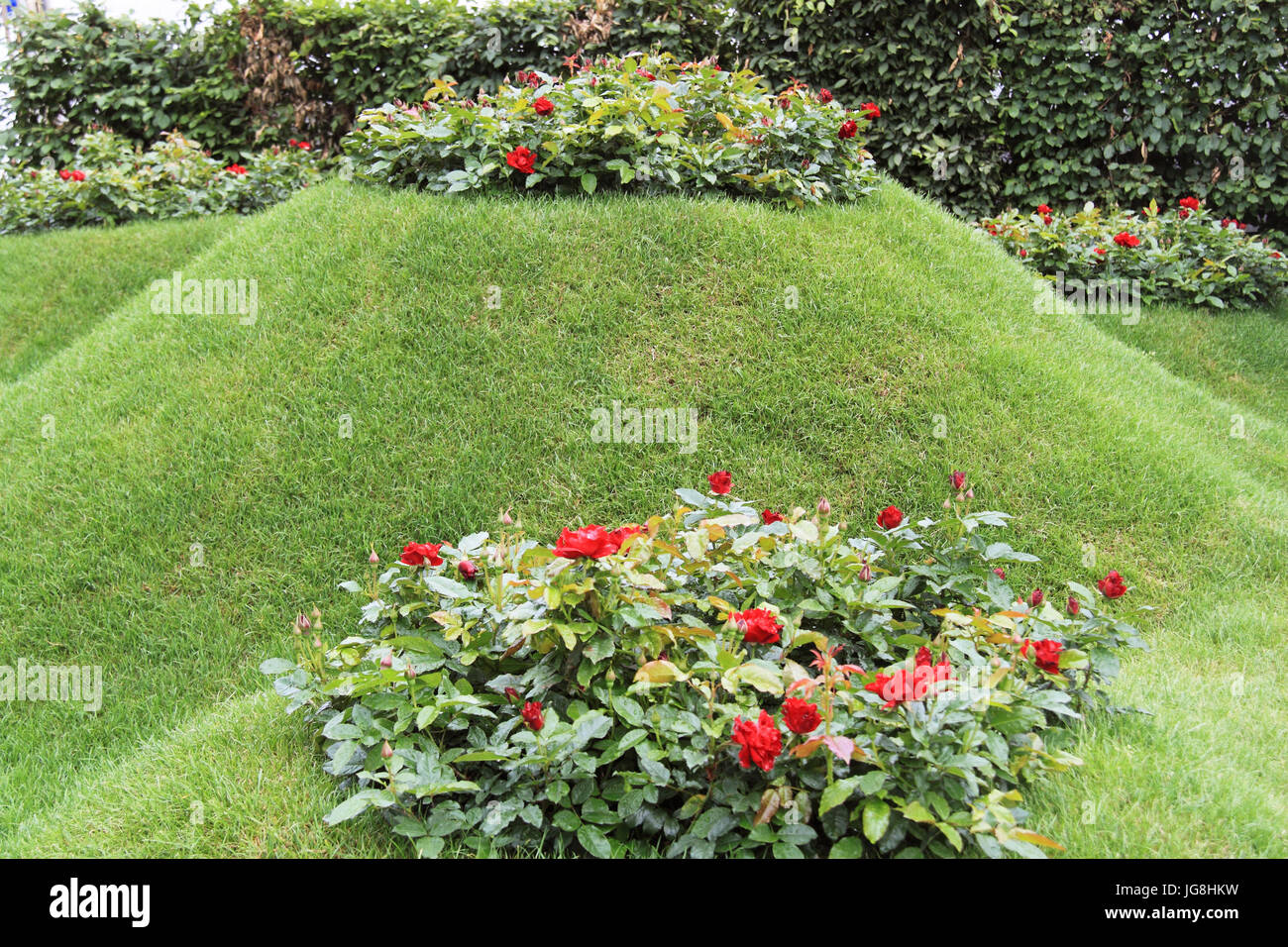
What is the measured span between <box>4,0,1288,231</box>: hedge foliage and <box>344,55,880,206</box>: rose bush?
2130mm

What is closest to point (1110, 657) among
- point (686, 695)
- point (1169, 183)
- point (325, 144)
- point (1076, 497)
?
point (686, 695)

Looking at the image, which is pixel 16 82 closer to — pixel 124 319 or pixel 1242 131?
pixel 124 319

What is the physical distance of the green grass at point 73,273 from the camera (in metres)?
6.19

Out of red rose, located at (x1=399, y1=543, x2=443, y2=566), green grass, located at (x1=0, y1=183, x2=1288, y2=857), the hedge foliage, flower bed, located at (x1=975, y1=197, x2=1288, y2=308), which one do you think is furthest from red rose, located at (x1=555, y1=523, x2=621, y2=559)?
the hedge foliage

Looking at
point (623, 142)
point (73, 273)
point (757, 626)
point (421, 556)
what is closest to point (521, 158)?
point (623, 142)

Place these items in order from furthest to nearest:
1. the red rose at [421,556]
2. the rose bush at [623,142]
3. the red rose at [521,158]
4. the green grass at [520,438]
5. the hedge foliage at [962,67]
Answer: the hedge foliage at [962,67] → the rose bush at [623,142] → the red rose at [521,158] → the green grass at [520,438] → the red rose at [421,556]

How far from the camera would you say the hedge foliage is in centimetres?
747

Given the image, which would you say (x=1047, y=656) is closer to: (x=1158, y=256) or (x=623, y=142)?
(x=623, y=142)

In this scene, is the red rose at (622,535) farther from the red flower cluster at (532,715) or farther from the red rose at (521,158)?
the red rose at (521,158)

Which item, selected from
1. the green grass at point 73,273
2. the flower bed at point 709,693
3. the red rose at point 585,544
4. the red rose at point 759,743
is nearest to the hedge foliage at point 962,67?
the green grass at point 73,273

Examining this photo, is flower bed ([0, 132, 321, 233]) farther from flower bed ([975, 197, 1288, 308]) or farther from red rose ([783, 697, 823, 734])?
red rose ([783, 697, 823, 734])

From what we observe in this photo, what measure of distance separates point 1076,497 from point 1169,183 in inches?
223

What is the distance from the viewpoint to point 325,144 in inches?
344

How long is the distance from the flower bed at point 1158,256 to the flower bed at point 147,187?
6.36 m
